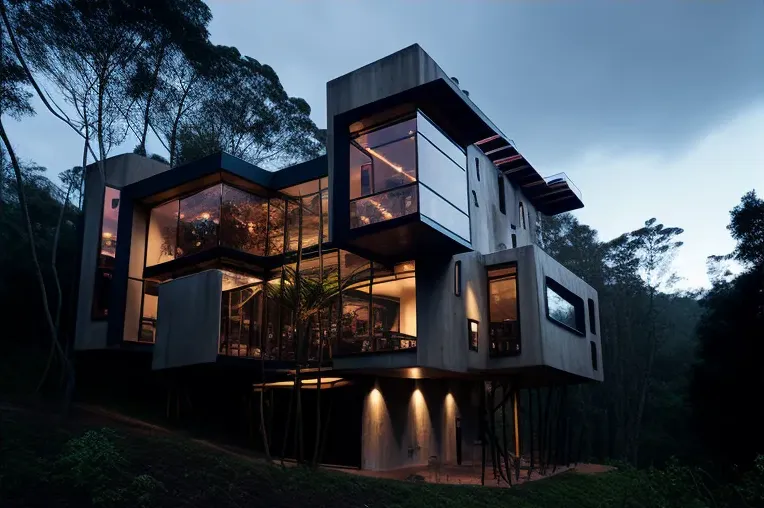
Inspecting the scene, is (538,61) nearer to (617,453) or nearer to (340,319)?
(617,453)

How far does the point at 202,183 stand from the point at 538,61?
15582cm

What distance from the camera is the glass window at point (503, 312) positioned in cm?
1639

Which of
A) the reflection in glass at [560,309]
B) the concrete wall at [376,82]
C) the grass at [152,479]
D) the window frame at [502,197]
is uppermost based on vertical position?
the concrete wall at [376,82]

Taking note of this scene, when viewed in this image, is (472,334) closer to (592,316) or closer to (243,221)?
(592,316)

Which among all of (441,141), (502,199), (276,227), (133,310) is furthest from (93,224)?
(502,199)

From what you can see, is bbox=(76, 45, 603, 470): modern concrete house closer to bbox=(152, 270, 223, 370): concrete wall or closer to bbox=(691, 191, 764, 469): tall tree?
bbox=(152, 270, 223, 370): concrete wall

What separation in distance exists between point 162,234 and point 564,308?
40.5 ft

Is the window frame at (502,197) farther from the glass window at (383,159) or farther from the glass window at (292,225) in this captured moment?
the glass window at (383,159)

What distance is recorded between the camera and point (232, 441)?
1700 cm

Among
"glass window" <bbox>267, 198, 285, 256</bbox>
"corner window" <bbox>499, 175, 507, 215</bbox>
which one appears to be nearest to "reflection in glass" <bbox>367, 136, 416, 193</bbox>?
"glass window" <bbox>267, 198, 285, 256</bbox>

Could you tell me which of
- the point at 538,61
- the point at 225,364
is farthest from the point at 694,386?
the point at 538,61

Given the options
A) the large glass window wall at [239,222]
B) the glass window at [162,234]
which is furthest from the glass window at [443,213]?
the glass window at [162,234]

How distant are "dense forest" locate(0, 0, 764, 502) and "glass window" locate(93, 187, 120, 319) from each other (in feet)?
3.92

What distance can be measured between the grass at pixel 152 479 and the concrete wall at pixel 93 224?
7740mm
